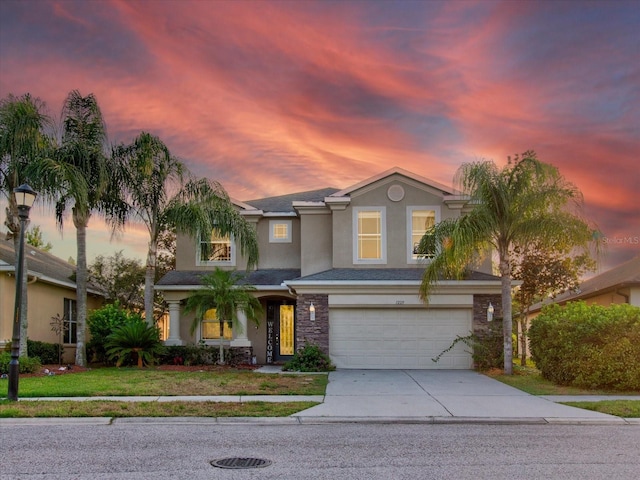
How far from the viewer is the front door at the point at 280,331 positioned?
74.2ft

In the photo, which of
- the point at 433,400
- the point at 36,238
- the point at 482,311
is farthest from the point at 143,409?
the point at 36,238

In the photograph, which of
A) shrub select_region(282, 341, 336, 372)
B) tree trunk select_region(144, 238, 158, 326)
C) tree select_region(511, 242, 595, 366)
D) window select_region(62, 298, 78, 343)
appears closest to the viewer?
shrub select_region(282, 341, 336, 372)

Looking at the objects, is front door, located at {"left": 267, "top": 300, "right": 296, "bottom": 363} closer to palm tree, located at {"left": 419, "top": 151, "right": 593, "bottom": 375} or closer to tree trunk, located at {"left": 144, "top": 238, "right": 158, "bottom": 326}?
tree trunk, located at {"left": 144, "top": 238, "right": 158, "bottom": 326}

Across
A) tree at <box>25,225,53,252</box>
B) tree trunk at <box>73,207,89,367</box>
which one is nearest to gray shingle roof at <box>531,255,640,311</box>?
tree trunk at <box>73,207,89,367</box>

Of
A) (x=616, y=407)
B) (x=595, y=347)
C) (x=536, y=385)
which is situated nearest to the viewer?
(x=616, y=407)

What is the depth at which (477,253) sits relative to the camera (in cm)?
1841

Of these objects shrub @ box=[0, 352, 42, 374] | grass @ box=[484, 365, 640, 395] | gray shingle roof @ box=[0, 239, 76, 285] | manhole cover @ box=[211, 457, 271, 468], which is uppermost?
gray shingle roof @ box=[0, 239, 76, 285]

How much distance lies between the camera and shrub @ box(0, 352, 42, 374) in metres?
17.1

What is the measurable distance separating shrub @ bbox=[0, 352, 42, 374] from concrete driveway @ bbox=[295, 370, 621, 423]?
26.9 ft

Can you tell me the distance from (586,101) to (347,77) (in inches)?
254

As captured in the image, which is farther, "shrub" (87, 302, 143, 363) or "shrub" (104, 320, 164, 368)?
"shrub" (87, 302, 143, 363)

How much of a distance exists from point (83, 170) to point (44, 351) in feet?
19.5

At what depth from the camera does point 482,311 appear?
784 inches

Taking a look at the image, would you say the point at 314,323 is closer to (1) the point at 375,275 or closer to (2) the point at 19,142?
(1) the point at 375,275
